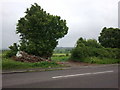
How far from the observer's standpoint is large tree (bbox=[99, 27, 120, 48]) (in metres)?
35.3

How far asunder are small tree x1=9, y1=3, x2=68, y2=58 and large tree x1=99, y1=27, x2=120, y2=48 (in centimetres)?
1953

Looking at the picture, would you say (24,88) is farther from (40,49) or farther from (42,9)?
(42,9)

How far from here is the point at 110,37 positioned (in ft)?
121

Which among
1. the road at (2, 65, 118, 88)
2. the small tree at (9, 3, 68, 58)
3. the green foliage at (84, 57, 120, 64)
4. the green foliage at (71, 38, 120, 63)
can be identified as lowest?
the road at (2, 65, 118, 88)

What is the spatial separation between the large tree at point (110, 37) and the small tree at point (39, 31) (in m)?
19.5

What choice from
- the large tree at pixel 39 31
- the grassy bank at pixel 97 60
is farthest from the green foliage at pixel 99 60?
the large tree at pixel 39 31

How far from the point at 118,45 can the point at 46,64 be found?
2382 centimetres

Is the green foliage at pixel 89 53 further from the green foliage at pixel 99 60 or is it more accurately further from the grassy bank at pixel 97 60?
the green foliage at pixel 99 60

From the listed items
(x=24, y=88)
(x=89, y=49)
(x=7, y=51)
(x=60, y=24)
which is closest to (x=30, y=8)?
(x=60, y=24)

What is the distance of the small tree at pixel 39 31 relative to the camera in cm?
1800

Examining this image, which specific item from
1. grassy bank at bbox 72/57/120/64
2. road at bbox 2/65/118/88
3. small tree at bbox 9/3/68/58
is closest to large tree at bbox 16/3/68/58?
small tree at bbox 9/3/68/58

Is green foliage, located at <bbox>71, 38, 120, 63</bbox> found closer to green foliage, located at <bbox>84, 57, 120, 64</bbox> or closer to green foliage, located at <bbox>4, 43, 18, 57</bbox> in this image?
green foliage, located at <bbox>84, 57, 120, 64</bbox>

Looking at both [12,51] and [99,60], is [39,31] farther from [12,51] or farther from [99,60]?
[99,60]

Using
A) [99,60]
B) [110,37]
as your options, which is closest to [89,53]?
[99,60]
